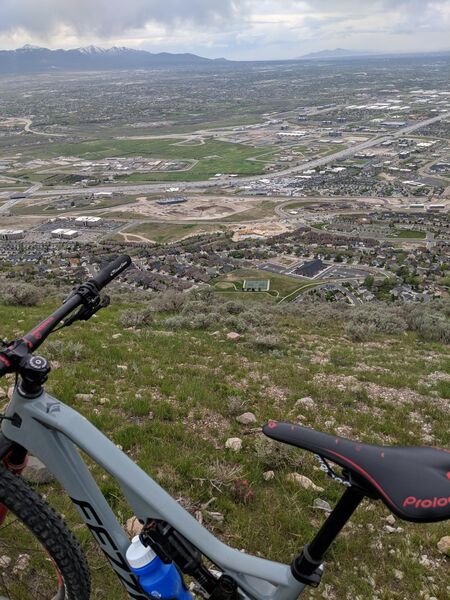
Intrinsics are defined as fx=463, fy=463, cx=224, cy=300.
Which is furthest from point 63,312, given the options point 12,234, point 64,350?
point 12,234

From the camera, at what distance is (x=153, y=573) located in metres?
2.89

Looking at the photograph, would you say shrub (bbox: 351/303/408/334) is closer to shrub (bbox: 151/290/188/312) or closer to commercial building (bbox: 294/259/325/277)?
shrub (bbox: 151/290/188/312)

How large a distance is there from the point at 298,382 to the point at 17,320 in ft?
27.0

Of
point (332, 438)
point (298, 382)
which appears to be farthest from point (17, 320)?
point (332, 438)

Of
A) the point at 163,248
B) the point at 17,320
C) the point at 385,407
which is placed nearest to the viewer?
the point at 385,407

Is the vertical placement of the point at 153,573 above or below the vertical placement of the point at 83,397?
above

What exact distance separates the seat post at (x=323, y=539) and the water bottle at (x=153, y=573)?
764 mm

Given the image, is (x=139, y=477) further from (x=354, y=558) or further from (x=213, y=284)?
(x=213, y=284)

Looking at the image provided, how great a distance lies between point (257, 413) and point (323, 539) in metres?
4.76

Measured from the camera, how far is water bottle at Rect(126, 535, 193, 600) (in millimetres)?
2873

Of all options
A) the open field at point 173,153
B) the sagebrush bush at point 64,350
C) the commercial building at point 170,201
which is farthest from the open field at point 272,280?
the open field at point 173,153

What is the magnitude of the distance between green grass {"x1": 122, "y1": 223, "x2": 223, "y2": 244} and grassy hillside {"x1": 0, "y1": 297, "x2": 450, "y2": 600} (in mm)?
55291

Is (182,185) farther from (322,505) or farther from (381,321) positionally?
(322,505)

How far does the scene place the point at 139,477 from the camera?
297 centimetres
